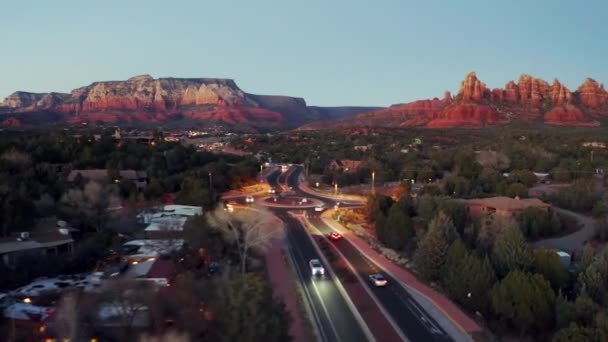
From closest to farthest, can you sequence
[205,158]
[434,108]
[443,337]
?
[443,337]
[205,158]
[434,108]

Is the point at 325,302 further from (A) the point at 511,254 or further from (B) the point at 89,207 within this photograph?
(B) the point at 89,207

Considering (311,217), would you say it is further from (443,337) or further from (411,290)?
(443,337)

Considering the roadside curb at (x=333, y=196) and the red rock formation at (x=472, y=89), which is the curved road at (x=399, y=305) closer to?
the roadside curb at (x=333, y=196)

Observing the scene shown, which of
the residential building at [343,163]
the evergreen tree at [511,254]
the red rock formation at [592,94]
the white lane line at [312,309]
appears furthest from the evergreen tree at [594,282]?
the red rock formation at [592,94]

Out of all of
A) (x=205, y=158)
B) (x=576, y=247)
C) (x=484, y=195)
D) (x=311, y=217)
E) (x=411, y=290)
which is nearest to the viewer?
(x=411, y=290)

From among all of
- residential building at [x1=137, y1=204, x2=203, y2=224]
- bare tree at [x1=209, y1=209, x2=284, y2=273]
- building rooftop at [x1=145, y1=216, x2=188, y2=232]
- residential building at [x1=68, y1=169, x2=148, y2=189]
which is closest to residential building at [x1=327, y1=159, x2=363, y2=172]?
residential building at [x1=68, y1=169, x2=148, y2=189]

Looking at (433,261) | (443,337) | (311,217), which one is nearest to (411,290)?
(433,261)

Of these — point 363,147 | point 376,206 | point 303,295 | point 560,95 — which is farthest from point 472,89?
point 303,295
